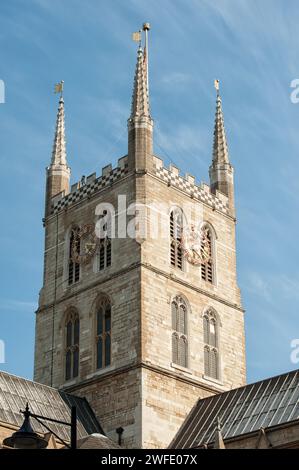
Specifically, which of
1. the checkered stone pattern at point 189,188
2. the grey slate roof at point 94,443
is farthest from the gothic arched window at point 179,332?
the grey slate roof at point 94,443

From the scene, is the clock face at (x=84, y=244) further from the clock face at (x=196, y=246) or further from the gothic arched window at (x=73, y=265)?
the clock face at (x=196, y=246)

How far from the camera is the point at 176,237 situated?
46969mm

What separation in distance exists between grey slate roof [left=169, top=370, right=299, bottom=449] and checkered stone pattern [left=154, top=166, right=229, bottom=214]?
405 inches

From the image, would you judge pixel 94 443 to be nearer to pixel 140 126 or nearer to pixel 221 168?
A: pixel 140 126

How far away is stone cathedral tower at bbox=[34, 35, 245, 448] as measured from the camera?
42.8 meters

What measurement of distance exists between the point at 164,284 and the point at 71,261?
5.60 meters

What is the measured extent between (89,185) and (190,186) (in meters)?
4.91

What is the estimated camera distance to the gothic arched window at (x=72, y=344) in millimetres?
45875

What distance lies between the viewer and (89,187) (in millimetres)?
49156

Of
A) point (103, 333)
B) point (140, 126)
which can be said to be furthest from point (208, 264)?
point (140, 126)

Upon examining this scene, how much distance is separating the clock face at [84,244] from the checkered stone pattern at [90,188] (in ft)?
5.72
